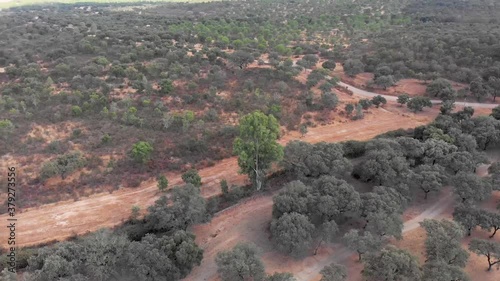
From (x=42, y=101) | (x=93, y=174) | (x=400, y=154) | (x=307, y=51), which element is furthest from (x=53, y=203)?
(x=307, y=51)

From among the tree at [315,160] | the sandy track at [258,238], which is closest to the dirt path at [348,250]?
the sandy track at [258,238]

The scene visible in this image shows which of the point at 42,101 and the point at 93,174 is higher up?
the point at 42,101

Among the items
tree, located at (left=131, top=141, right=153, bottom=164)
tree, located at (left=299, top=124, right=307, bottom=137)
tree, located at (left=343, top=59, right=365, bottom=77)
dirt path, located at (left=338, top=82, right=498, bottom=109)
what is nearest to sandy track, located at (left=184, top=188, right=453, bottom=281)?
tree, located at (left=131, top=141, right=153, bottom=164)

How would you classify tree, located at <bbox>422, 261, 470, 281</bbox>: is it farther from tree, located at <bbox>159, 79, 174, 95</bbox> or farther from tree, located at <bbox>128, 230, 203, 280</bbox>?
tree, located at <bbox>159, 79, 174, 95</bbox>

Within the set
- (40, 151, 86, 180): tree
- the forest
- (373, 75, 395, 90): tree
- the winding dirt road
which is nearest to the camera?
the forest

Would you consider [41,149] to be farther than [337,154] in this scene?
Yes

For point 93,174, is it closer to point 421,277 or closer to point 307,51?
point 421,277
